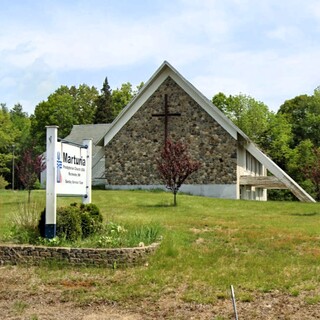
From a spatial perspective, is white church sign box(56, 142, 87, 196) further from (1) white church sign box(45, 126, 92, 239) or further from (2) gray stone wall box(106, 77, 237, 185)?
(2) gray stone wall box(106, 77, 237, 185)

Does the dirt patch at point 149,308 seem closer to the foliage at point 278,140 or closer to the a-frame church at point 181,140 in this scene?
the a-frame church at point 181,140

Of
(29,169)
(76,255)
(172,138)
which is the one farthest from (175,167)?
(76,255)

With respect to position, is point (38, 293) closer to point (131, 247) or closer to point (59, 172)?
point (131, 247)

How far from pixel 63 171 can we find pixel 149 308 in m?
4.80

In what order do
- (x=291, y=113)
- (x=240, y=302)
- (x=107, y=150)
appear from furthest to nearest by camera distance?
(x=291, y=113)
(x=107, y=150)
(x=240, y=302)

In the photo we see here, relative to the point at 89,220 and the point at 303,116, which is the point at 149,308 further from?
the point at 303,116

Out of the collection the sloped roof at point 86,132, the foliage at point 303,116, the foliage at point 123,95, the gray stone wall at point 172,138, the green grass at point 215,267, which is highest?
the foliage at point 123,95

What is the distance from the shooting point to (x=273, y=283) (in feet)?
27.8

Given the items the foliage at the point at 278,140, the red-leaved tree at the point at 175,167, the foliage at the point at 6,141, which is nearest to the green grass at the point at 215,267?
the red-leaved tree at the point at 175,167

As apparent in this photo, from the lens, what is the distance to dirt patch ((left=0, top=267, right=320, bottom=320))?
7141mm

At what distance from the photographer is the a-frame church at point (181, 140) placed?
31.5 meters

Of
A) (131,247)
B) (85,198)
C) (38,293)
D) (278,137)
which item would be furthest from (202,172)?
(278,137)

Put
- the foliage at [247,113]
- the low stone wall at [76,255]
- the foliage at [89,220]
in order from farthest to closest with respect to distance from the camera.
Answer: the foliage at [247,113] → the foliage at [89,220] → the low stone wall at [76,255]

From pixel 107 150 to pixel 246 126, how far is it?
102 ft
